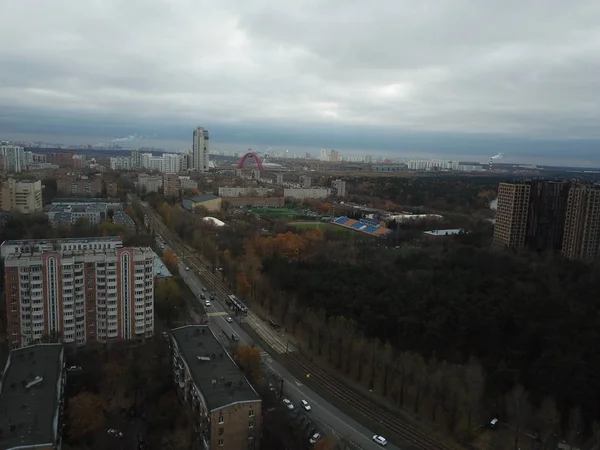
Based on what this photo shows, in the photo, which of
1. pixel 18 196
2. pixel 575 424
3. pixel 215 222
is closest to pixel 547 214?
pixel 575 424

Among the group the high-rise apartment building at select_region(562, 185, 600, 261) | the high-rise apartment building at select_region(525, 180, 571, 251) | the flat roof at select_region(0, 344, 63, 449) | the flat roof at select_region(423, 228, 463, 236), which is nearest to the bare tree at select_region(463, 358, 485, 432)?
the flat roof at select_region(0, 344, 63, 449)

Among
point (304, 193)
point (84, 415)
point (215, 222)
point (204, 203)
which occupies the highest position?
point (304, 193)

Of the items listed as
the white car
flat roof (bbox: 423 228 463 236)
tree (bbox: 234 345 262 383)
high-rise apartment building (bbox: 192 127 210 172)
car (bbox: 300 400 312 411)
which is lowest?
car (bbox: 300 400 312 411)

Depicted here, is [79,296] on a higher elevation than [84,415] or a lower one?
higher

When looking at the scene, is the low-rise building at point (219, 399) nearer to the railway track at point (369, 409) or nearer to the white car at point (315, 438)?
the white car at point (315, 438)

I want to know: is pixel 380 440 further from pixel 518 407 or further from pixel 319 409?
pixel 518 407

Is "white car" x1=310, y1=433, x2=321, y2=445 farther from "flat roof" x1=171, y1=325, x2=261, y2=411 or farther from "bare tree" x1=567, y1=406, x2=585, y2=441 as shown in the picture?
"bare tree" x1=567, y1=406, x2=585, y2=441

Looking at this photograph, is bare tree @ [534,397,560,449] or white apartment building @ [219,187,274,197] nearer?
bare tree @ [534,397,560,449]
